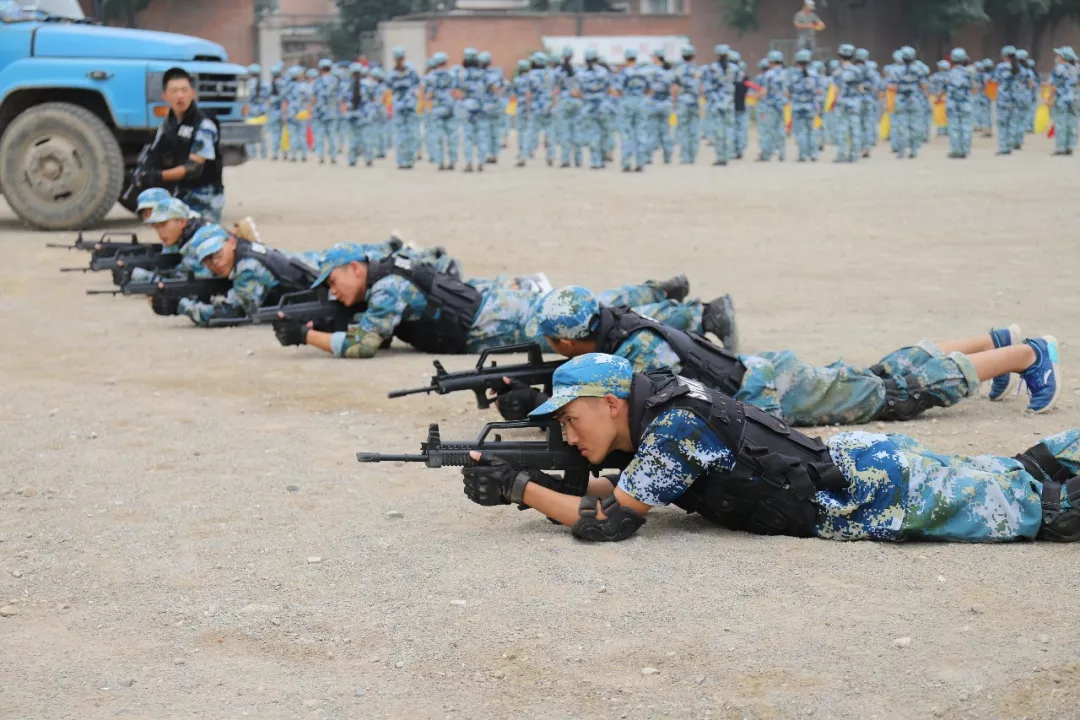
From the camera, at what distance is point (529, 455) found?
16.3 ft

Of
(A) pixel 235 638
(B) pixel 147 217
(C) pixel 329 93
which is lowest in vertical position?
(A) pixel 235 638

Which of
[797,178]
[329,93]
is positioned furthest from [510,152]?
[797,178]

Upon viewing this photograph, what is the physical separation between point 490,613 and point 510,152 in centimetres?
2536

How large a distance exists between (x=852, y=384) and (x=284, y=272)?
160 inches

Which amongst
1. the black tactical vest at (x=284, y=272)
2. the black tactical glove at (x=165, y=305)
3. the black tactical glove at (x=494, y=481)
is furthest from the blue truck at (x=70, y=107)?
the black tactical glove at (x=494, y=481)

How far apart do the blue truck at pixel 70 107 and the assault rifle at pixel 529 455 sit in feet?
32.8

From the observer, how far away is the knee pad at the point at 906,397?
6523 mm

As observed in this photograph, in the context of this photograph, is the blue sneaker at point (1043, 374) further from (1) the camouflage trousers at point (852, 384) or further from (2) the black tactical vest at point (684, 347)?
(2) the black tactical vest at point (684, 347)

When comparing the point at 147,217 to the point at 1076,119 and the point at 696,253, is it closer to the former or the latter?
the point at 696,253

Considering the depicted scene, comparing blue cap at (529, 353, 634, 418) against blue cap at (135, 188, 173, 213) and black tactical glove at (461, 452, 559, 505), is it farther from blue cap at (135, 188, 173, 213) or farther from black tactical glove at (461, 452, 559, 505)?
blue cap at (135, 188, 173, 213)

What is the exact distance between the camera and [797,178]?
813 inches

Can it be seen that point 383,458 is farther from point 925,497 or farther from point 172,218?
point 172,218

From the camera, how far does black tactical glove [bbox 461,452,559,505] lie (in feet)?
15.9

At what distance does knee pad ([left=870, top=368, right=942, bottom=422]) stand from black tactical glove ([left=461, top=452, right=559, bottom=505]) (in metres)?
2.32
